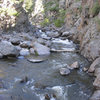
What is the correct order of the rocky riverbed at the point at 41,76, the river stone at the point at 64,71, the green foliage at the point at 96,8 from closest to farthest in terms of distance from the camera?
the rocky riverbed at the point at 41,76 < the river stone at the point at 64,71 < the green foliage at the point at 96,8

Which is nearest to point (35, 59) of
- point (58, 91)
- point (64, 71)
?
point (64, 71)

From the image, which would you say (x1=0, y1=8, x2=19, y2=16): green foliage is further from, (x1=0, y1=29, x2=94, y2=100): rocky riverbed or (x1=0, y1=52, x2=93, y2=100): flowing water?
(x1=0, y1=52, x2=93, y2=100): flowing water

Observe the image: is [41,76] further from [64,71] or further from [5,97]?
[5,97]

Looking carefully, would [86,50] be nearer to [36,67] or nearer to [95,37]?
[95,37]

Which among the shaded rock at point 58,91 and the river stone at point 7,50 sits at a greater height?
the river stone at point 7,50

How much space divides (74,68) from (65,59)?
6.53ft

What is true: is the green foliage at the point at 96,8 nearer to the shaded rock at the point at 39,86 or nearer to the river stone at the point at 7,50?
the river stone at the point at 7,50

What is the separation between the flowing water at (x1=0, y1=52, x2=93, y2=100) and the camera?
7.15 meters

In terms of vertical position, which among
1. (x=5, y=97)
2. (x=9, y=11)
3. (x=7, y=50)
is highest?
(x=9, y=11)

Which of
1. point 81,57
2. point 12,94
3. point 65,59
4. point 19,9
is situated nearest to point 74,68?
point 65,59

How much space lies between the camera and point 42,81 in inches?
335

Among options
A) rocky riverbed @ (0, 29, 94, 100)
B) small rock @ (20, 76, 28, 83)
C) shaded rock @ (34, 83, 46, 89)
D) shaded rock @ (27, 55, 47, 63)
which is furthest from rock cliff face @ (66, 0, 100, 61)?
small rock @ (20, 76, 28, 83)

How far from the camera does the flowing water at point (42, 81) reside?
7.15m

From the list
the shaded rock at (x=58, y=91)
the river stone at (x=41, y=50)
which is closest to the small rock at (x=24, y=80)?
the shaded rock at (x=58, y=91)
